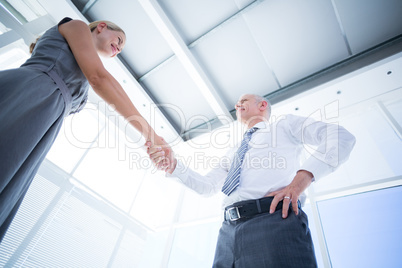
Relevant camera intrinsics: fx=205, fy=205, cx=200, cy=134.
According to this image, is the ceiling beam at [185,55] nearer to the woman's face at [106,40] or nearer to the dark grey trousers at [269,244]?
the woman's face at [106,40]

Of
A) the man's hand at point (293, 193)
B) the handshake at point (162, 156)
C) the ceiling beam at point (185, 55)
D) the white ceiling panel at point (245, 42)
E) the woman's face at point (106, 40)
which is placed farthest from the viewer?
the ceiling beam at point (185, 55)

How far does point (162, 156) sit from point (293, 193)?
850mm

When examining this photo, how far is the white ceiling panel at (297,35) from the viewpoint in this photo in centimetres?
254

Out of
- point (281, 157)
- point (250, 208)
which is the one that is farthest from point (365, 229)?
point (250, 208)

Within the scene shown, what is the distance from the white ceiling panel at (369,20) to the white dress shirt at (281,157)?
6.44 ft

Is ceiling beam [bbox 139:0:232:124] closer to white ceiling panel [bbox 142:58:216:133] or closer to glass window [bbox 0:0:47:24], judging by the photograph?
white ceiling panel [bbox 142:58:216:133]

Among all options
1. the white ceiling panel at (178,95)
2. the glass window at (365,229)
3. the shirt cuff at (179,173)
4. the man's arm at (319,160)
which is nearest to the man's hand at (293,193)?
the man's arm at (319,160)

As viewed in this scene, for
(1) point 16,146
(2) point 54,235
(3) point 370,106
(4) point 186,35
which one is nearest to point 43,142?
(1) point 16,146

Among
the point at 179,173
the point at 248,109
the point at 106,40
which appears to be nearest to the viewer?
the point at 106,40

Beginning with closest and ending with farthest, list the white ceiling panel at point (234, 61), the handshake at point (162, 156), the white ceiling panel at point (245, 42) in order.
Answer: the handshake at point (162, 156) → the white ceiling panel at point (245, 42) → the white ceiling panel at point (234, 61)

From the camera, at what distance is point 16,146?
58cm

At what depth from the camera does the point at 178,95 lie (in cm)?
A: 365

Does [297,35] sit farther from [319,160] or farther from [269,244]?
[269,244]

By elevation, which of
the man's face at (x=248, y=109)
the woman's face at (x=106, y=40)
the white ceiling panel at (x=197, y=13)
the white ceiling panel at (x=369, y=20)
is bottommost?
the woman's face at (x=106, y=40)
